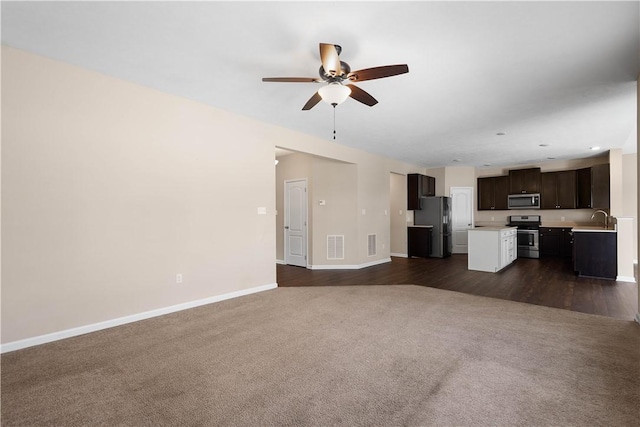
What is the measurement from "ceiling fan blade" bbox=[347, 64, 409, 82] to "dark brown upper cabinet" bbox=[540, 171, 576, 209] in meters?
7.97

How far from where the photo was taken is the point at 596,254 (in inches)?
224

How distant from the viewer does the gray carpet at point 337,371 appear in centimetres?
187

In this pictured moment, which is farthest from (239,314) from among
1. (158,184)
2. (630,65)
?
(630,65)

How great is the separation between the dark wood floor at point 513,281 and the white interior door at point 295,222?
1.10 ft

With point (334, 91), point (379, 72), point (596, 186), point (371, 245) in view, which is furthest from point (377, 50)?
point (596, 186)

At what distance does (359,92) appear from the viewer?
120 inches

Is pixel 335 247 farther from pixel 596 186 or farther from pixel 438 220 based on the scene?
pixel 596 186

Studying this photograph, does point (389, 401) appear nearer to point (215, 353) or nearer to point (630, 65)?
point (215, 353)

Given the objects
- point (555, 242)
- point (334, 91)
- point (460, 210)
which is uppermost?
point (334, 91)

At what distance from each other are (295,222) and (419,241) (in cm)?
364

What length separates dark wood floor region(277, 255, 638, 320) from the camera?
4176 millimetres

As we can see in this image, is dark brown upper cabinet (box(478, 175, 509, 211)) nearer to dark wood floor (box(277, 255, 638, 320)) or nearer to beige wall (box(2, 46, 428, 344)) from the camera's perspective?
dark wood floor (box(277, 255, 638, 320))

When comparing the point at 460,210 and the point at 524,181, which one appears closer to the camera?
the point at 524,181

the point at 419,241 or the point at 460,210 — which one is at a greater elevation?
the point at 460,210
